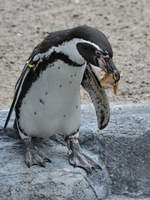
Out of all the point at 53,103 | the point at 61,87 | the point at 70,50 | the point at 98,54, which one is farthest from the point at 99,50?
the point at 53,103

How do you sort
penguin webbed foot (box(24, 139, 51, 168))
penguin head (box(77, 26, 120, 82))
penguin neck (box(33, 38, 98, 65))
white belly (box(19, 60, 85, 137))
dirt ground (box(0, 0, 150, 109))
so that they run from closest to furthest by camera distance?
penguin head (box(77, 26, 120, 82))
penguin neck (box(33, 38, 98, 65))
white belly (box(19, 60, 85, 137))
penguin webbed foot (box(24, 139, 51, 168))
dirt ground (box(0, 0, 150, 109))

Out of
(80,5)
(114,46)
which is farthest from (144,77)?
(80,5)

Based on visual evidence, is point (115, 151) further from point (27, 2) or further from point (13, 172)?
point (27, 2)

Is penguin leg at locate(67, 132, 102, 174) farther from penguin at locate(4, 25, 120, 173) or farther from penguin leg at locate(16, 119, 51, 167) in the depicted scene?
penguin leg at locate(16, 119, 51, 167)

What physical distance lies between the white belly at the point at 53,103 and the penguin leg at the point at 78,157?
6 centimetres

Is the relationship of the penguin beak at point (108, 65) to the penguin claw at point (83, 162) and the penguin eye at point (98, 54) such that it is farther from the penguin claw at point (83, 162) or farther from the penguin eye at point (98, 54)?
the penguin claw at point (83, 162)

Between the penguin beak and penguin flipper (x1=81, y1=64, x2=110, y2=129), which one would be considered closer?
the penguin beak

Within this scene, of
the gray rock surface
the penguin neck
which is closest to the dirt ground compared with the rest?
the gray rock surface

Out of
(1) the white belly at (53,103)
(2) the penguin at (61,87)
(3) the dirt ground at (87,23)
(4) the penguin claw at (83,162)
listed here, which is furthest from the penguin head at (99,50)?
(3) the dirt ground at (87,23)

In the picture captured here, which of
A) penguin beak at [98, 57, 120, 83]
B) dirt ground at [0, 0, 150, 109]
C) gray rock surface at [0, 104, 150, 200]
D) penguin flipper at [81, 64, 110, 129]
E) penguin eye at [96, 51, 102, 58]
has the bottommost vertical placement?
dirt ground at [0, 0, 150, 109]

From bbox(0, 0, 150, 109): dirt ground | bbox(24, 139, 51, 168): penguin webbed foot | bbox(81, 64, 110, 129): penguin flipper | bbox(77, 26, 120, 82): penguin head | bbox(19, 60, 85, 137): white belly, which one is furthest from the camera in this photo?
bbox(0, 0, 150, 109): dirt ground

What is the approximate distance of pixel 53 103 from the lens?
2.60 metres

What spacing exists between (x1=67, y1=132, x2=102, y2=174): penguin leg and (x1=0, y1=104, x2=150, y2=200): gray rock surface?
34mm

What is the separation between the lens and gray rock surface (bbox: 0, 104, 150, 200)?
8.18 ft
